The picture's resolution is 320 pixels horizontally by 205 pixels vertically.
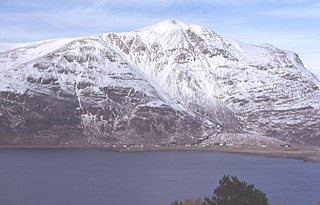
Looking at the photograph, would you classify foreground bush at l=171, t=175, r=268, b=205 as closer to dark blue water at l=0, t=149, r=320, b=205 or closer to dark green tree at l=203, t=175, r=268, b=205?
dark green tree at l=203, t=175, r=268, b=205

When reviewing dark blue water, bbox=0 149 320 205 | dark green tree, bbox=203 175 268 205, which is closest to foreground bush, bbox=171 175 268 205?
dark green tree, bbox=203 175 268 205

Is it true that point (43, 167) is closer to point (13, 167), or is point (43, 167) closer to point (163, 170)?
point (13, 167)

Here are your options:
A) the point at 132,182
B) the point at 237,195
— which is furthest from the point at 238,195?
the point at 132,182

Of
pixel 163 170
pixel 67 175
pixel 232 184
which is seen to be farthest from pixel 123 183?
pixel 232 184

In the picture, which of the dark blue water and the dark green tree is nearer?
the dark green tree

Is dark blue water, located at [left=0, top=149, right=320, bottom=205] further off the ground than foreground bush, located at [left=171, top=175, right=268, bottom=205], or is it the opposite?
foreground bush, located at [left=171, top=175, right=268, bottom=205]
